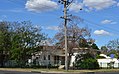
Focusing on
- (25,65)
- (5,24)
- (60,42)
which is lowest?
(25,65)

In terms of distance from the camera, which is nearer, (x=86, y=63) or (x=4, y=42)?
(x=86, y=63)

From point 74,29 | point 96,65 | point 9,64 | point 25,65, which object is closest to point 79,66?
point 96,65

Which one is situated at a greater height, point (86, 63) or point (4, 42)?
point (4, 42)

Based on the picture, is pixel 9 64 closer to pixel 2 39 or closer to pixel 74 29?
pixel 2 39

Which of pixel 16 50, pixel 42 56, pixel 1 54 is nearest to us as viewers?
pixel 16 50

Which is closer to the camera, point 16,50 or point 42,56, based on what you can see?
point 16,50

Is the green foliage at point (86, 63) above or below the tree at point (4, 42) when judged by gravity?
below

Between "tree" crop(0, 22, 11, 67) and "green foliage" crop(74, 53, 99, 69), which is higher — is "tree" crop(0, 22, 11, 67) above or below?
above

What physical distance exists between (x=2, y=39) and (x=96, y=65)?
747 inches

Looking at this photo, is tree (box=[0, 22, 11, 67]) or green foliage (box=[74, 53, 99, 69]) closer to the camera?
green foliage (box=[74, 53, 99, 69])

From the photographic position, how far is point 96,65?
190 ft

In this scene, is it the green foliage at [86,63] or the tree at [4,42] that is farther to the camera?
the tree at [4,42]

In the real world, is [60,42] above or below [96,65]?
above

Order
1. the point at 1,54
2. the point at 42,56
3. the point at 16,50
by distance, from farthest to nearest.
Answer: the point at 42,56, the point at 1,54, the point at 16,50
